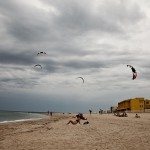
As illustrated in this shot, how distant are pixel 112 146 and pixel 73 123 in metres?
17.2

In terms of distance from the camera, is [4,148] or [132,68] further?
[132,68]

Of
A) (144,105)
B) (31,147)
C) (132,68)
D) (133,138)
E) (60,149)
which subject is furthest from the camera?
(144,105)

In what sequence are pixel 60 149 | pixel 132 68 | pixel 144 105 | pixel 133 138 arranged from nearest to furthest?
pixel 60 149
pixel 133 138
pixel 132 68
pixel 144 105

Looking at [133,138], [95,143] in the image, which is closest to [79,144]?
[95,143]

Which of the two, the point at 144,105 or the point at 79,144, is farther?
the point at 144,105

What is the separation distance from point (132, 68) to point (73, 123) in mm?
9716

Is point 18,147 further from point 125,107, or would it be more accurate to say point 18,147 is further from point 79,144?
point 125,107

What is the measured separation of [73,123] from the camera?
35625mm

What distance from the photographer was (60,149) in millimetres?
18438

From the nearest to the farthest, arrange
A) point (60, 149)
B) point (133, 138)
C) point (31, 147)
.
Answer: point (60, 149)
point (31, 147)
point (133, 138)

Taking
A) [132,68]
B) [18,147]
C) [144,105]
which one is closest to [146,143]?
[18,147]

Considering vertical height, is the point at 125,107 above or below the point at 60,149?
above

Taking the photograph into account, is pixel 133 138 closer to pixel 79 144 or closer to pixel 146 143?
pixel 146 143

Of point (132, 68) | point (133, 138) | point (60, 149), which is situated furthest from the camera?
point (132, 68)
